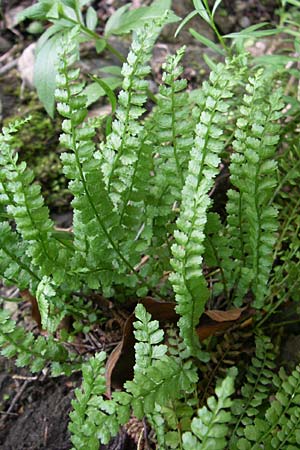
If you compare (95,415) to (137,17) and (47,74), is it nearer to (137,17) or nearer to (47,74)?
(47,74)

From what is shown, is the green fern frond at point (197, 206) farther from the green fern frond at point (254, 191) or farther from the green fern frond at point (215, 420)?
the green fern frond at point (215, 420)

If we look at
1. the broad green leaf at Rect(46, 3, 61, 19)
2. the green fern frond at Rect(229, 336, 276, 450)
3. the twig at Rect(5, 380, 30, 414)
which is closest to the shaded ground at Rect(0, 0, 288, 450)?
the twig at Rect(5, 380, 30, 414)

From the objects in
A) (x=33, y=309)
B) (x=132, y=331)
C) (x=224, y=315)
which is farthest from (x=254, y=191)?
(x=33, y=309)

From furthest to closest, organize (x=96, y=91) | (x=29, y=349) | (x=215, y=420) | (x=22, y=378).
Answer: (x=96, y=91) → (x=22, y=378) → (x=29, y=349) → (x=215, y=420)

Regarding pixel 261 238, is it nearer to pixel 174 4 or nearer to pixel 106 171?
pixel 106 171

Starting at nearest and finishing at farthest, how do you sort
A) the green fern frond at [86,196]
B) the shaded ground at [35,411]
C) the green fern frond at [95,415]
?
the green fern frond at [95,415] → the green fern frond at [86,196] → the shaded ground at [35,411]

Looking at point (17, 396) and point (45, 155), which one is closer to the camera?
point (17, 396)

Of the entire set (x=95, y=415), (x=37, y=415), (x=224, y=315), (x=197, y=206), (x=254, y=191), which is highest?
(x=197, y=206)

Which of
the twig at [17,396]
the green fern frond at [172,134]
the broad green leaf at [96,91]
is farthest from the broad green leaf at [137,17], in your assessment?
the twig at [17,396]

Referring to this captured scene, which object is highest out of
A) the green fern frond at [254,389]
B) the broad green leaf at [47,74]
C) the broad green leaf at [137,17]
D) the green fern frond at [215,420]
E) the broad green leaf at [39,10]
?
the broad green leaf at [39,10]

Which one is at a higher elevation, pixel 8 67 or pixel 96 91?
pixel 96 91

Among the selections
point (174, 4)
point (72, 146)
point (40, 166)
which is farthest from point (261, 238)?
point (174, 4)
